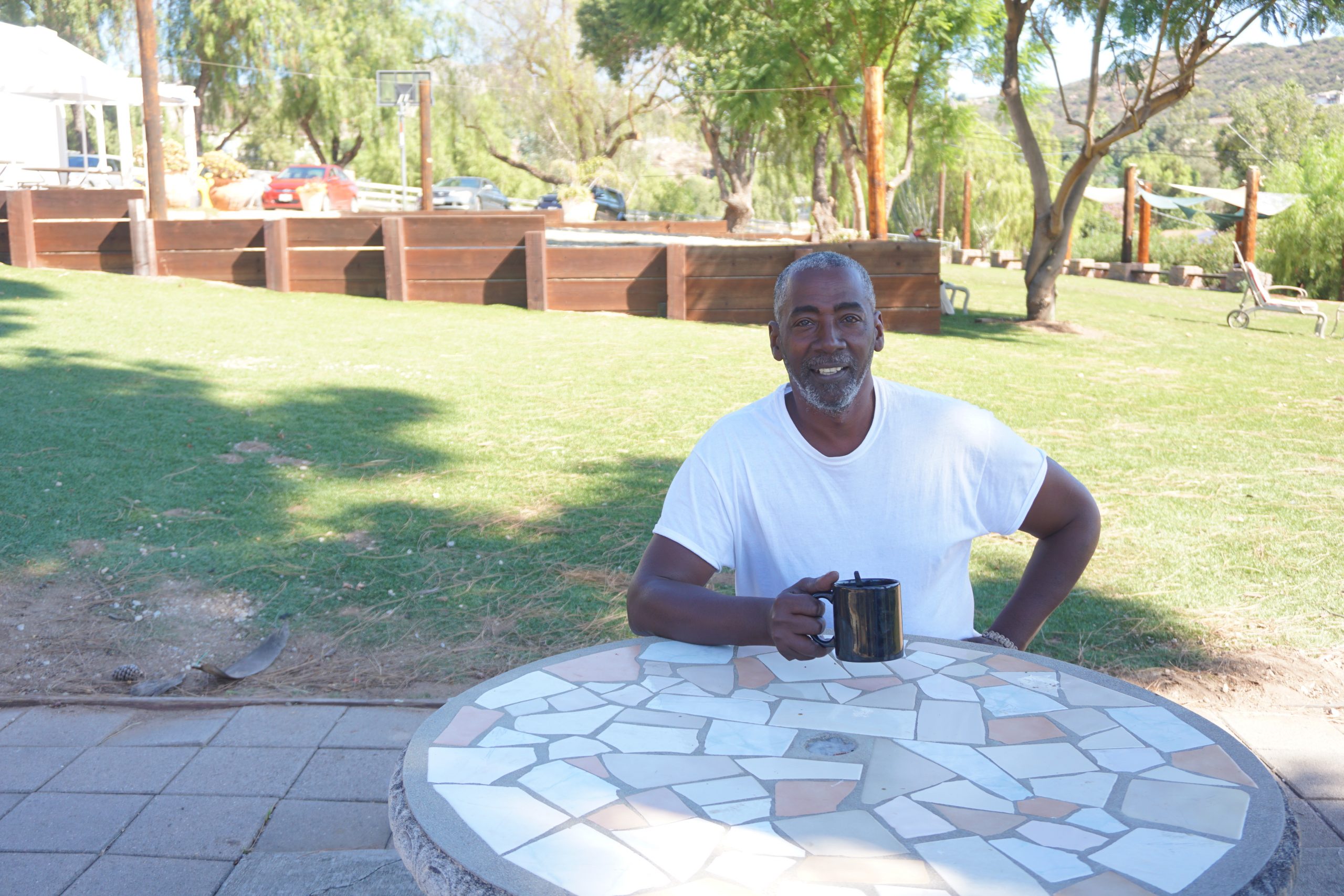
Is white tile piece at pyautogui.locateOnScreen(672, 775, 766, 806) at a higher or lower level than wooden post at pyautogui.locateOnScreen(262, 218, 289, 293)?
lower

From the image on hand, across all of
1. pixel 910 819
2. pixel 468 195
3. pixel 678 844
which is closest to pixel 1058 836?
pixel 910 819

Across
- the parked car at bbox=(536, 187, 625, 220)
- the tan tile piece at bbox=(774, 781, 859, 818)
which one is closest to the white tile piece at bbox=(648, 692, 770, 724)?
the tan tile piece at bbox=(774, 781, 859, 818)

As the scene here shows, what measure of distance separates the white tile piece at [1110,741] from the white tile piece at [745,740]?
0.46 m

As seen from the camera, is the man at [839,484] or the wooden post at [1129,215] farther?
the wooden post at [1129,215]

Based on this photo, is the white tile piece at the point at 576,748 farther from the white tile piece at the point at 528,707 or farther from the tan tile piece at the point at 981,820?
the tan tile piece at the point at 981,820

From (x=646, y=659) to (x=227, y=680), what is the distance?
229 cm

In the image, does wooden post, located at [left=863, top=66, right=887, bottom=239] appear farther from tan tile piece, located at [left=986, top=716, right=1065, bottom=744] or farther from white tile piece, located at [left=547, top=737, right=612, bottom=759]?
white tile piece, located at [left=547, top=737, right=612, bottom=759]

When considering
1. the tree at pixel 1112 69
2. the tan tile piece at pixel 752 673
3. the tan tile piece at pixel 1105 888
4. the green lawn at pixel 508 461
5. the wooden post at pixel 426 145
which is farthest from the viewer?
the wooden post at pixel 426 145

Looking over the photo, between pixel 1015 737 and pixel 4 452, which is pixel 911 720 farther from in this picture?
pixel 4 452

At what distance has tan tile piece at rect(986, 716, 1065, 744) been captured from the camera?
1824 millimetres

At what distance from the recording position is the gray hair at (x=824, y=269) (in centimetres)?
245

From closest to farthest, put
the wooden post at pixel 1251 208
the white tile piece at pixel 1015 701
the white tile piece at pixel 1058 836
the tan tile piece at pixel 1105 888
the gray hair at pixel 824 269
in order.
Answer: the tan tile piece at pixel 1105 888
the white tile piece at pixel 1058 836
the white tile piece at pixel 1015 701
the gray hair at pixel 824 269
the wooden post at pixel 1251 208

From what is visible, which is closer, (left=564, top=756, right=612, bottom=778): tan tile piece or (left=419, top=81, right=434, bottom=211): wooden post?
(left=564, top=756, right=612, bottom=778): tan tile piece

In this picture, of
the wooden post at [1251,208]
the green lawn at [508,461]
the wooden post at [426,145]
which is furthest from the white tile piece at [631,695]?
the wooden post at [1251,208]
